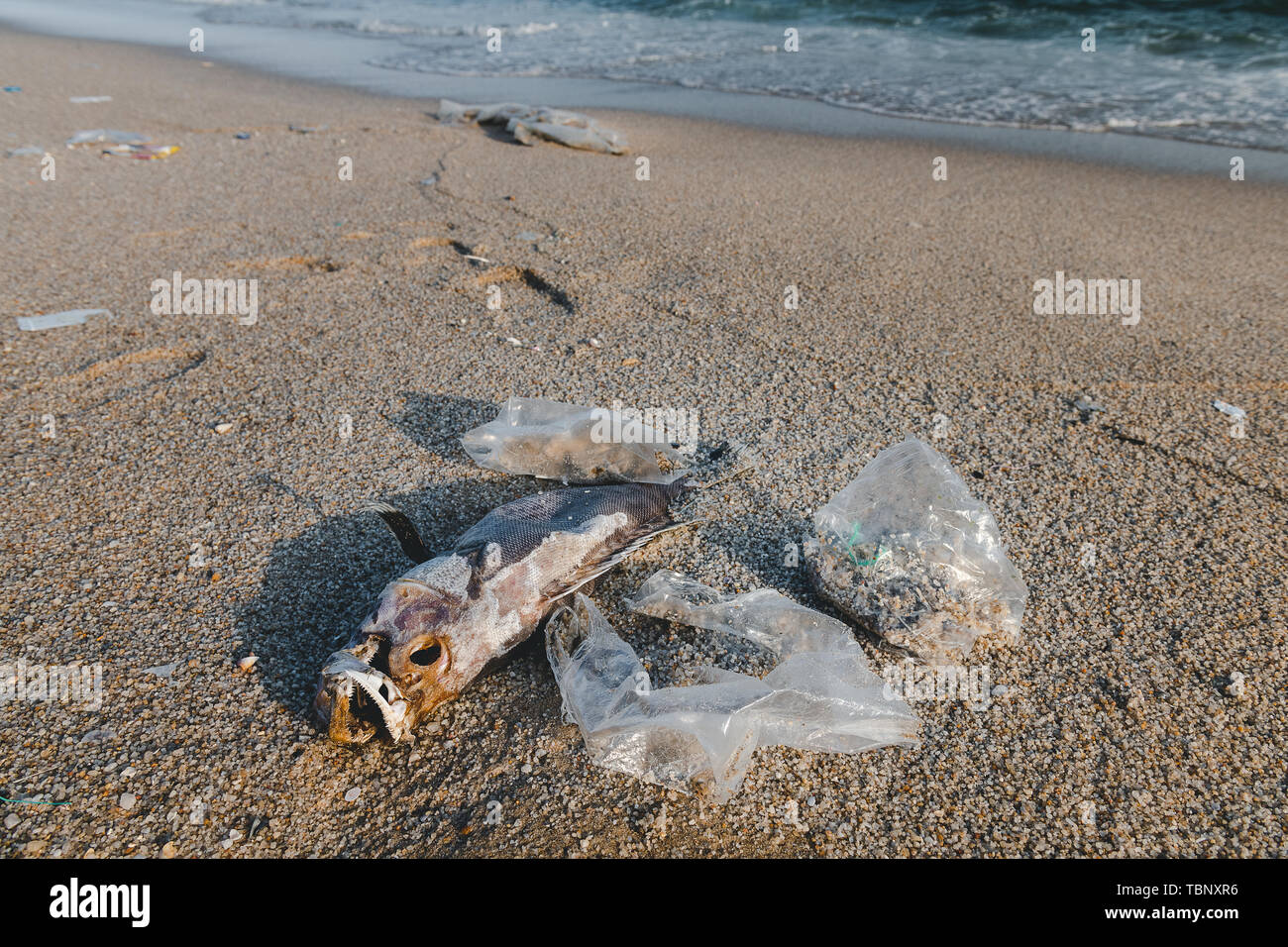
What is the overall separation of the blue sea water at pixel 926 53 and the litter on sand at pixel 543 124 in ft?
8.02

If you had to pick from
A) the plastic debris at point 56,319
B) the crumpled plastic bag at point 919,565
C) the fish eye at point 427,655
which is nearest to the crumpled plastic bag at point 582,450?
the crumpled plastic bag at point 919,565

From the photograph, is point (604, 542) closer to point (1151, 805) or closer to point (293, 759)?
point (293, 759)

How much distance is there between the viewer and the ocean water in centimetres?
657

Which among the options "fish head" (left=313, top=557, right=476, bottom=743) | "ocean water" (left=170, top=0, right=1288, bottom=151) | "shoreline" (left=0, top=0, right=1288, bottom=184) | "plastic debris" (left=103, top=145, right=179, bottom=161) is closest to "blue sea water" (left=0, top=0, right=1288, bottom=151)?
"ocean water" (left=170, top=0, right=1288, bottom=151)

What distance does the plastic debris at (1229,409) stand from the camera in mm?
2637

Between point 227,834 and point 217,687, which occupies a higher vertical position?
point 217,687

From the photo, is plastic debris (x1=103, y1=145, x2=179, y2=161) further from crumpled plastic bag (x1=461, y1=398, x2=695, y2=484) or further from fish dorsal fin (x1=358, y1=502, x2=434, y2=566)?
fish dorsal fin (x1=358, y1=502, x2=434, y2=566)

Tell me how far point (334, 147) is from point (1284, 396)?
574cm

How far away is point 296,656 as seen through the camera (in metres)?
1.68

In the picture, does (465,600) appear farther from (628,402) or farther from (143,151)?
(143,151)

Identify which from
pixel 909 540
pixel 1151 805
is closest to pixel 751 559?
pixel 909 540

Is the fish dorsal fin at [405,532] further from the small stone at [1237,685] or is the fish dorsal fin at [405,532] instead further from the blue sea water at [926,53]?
the blue sea water at [926,53]
